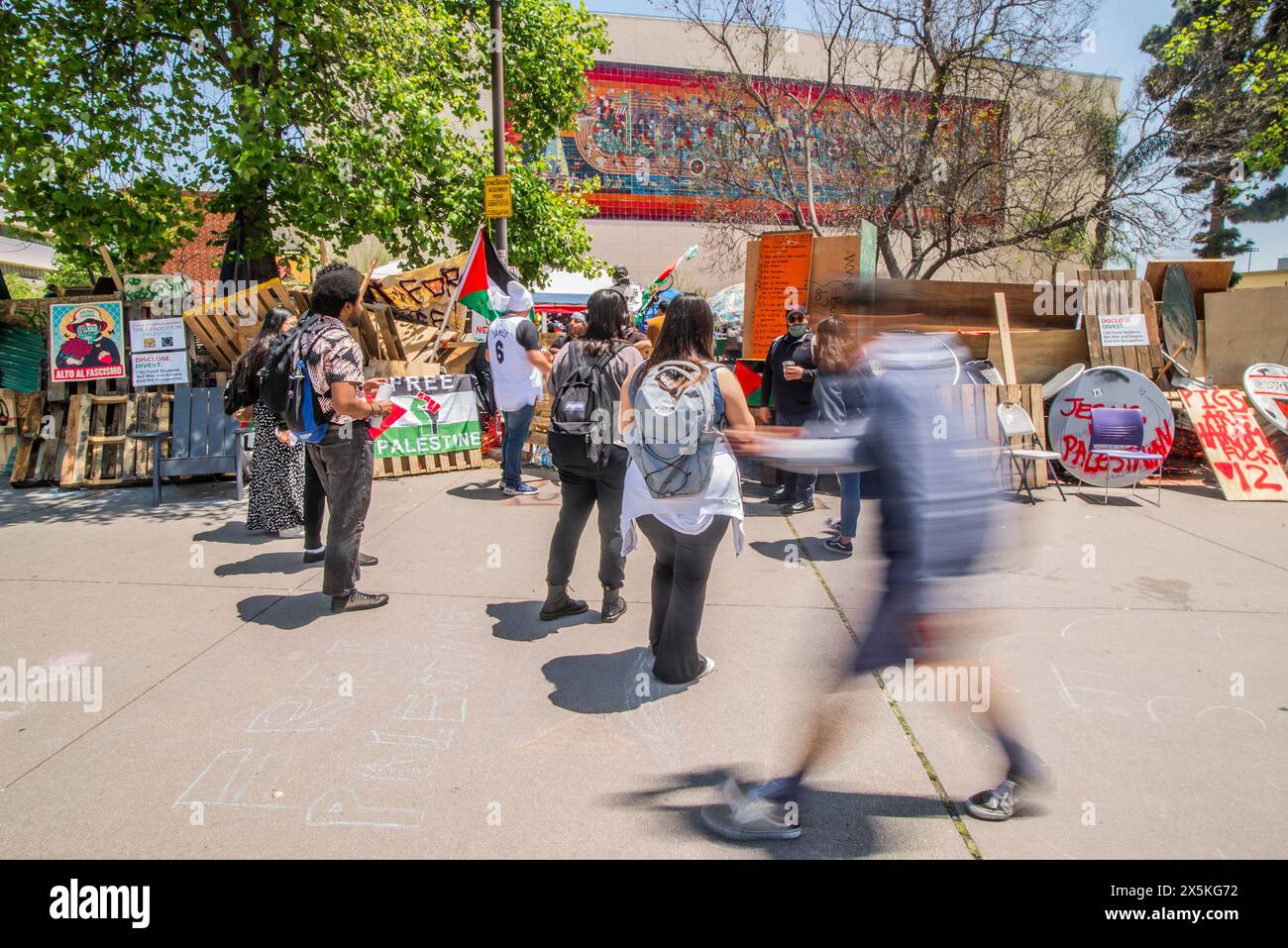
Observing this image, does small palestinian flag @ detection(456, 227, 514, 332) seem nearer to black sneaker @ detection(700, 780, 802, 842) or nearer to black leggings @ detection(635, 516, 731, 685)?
black leggings @ detection(635, 516, 731, 685)

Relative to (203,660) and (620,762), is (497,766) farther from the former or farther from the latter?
(203,660)

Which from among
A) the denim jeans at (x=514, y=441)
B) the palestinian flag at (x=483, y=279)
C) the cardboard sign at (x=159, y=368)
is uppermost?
the palestinian flag at (x=483, y=279)

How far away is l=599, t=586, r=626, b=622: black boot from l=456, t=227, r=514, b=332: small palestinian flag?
4981 millimetres

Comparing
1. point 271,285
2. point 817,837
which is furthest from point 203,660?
point 271,285

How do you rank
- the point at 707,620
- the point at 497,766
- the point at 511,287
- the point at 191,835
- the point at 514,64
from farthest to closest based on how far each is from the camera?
the point at 514,64 → the point at 511,287 → the point at 707,620 → the point at 497,766 → the point at 191,835

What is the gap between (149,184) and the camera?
25.4 ft

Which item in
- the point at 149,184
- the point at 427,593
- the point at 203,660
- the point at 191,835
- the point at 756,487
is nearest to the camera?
the point at 191,835

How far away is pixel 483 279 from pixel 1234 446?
8070mm

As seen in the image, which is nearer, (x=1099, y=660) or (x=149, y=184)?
(x=1099, y=660)

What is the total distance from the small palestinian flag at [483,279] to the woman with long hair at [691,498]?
5.78 meters

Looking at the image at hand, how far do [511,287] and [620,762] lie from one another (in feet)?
16.2

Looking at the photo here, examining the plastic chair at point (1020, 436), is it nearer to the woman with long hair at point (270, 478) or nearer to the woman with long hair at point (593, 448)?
the woman with long hair at point (593, 448)

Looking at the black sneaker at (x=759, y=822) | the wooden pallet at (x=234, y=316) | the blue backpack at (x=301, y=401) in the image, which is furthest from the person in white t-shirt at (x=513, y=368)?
the black sneaker at (x=759, y=822)

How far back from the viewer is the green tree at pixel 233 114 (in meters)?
7.21
